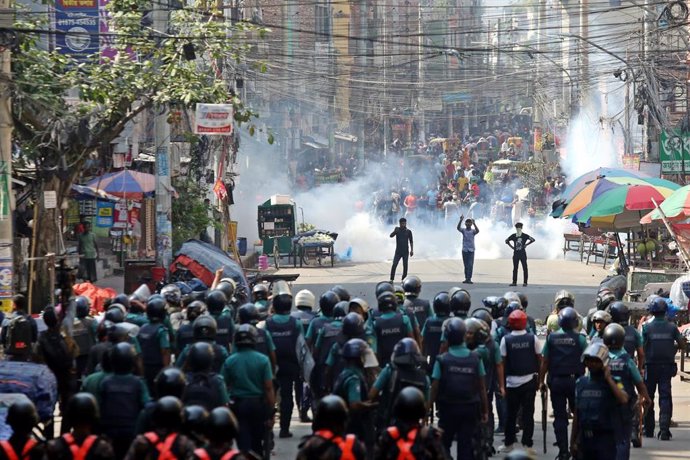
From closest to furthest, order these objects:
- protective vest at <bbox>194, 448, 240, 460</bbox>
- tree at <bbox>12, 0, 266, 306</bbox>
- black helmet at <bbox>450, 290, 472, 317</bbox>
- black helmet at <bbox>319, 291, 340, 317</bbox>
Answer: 1. protective vest at <bbox>194, 448, 240, 460</bbox>
2. black helmet at <bbox>319, 291, 340, 317</bbox>
3. black helmet at <bbox>450, 290, 472, 317</bbox>
4. tree at <bbox>12, 0, 266, 306</bbox>

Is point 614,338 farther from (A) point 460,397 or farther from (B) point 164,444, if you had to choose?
(B) point 164,444

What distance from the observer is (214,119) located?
22734mm

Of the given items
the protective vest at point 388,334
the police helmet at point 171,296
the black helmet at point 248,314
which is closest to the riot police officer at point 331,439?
the black helmet at point 248,314

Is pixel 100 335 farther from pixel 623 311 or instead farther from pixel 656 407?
pixel 656 407

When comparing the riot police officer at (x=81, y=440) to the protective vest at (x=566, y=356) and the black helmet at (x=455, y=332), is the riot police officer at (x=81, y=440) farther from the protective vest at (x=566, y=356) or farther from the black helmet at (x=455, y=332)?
the protective vest at (x=566, y=356)

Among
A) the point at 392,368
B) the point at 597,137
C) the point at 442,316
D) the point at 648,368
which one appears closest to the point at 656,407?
the point at 648,368

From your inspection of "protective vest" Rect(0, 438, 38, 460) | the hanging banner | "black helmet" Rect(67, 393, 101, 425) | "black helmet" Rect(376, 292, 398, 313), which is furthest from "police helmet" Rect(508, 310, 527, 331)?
the hanging banner

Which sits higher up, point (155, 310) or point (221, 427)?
point (155, 310)

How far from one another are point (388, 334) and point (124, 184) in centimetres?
1535

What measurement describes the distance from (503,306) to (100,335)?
14.9 feet

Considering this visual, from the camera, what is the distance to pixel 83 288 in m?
20.4

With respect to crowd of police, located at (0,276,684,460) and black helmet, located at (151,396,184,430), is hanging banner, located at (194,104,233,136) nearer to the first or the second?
crowd of police, located at (0,276,684,460)

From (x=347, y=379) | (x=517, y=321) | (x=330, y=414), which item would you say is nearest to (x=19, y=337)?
(x=347, y=379)

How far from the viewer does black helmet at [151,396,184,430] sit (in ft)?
25.3
